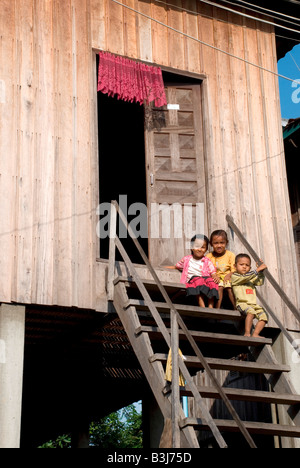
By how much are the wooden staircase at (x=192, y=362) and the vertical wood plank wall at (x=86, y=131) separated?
700 millimetres

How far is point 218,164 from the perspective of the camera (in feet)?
33.5

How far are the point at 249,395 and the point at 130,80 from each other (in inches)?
177

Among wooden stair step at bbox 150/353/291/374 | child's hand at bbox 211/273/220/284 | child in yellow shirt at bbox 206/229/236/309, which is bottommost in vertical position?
wooden stair step at bbox 150/353/291/374

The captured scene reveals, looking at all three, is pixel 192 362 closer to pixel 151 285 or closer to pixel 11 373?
pixel 151 285

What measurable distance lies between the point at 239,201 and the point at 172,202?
0.96m

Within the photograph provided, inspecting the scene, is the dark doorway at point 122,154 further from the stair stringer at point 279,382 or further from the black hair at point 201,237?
the stair stringer at point 279,382

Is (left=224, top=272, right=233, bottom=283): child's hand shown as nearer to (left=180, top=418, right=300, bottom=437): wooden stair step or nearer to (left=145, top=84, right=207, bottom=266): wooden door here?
(left=145, top=84, right=207, bottom=266): wooden door

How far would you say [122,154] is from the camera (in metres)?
14.7

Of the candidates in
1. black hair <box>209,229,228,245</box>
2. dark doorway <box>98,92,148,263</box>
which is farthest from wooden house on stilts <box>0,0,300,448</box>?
dark doorway <box>98,92,148,263</box>

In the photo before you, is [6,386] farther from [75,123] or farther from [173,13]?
[173,13]

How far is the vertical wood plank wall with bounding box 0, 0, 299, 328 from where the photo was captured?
8.60 meters

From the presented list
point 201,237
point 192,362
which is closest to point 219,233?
point 201,237

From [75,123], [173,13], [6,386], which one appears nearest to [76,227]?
[75,123]

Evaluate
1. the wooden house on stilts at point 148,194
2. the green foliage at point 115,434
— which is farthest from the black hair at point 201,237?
the green foliage at point 115,434
